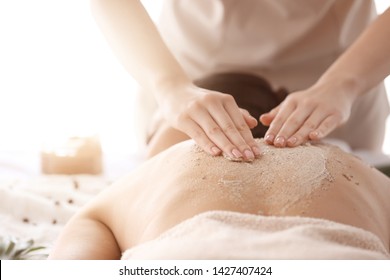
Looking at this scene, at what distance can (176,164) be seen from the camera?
4.38 ft

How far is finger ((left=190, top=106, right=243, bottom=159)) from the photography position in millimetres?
1327

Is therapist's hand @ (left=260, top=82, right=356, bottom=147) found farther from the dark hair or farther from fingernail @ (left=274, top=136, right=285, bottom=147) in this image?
the dark hair

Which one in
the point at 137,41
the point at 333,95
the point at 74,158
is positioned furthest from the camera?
A: the point at 74,158

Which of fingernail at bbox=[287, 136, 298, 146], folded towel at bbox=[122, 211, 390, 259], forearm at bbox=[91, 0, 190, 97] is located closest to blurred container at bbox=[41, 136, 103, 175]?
forearm at bbox=[91, 0, 190, 97]

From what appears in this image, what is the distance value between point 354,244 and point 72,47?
2.32 m

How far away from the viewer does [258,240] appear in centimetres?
98

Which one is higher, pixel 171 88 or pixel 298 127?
pixel 171 88

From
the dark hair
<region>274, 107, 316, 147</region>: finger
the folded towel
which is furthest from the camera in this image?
the dark hair

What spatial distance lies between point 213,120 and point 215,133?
79 millimetres

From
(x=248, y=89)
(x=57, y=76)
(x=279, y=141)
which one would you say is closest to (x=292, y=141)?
(x=279, y=141)

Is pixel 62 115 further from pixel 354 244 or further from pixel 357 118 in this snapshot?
pixel 354 244

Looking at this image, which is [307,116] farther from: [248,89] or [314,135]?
[248,89]

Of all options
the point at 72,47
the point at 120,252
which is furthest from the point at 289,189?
the point at 72,47

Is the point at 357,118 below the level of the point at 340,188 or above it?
below
